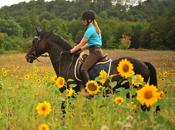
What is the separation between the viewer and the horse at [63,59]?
4.49 meters

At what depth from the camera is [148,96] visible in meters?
1.80

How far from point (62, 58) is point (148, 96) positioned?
3589mm

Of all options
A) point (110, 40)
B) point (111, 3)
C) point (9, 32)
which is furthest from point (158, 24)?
point (111, 3)

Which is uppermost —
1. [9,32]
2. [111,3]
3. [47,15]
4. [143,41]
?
[111,3]

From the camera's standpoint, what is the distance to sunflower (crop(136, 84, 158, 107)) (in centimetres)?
178

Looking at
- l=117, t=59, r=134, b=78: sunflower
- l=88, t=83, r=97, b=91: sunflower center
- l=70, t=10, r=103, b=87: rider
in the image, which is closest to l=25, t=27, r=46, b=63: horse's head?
l=70, t=10, r=103, b=87: rider

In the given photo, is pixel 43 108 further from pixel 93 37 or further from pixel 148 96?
pixel 93 37

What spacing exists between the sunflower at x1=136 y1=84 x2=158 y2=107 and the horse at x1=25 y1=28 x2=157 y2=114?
265 cm

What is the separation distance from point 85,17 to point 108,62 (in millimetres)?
1233

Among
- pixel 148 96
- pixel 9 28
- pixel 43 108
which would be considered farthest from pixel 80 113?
pixel 9 28

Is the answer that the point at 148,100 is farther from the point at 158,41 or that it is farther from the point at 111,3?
the point at 111,3

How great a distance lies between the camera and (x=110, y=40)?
68625mm

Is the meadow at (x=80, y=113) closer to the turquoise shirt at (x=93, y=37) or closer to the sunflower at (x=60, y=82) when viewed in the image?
the sunflower at (x=60, y=82)

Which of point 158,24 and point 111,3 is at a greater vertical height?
point 111,3
